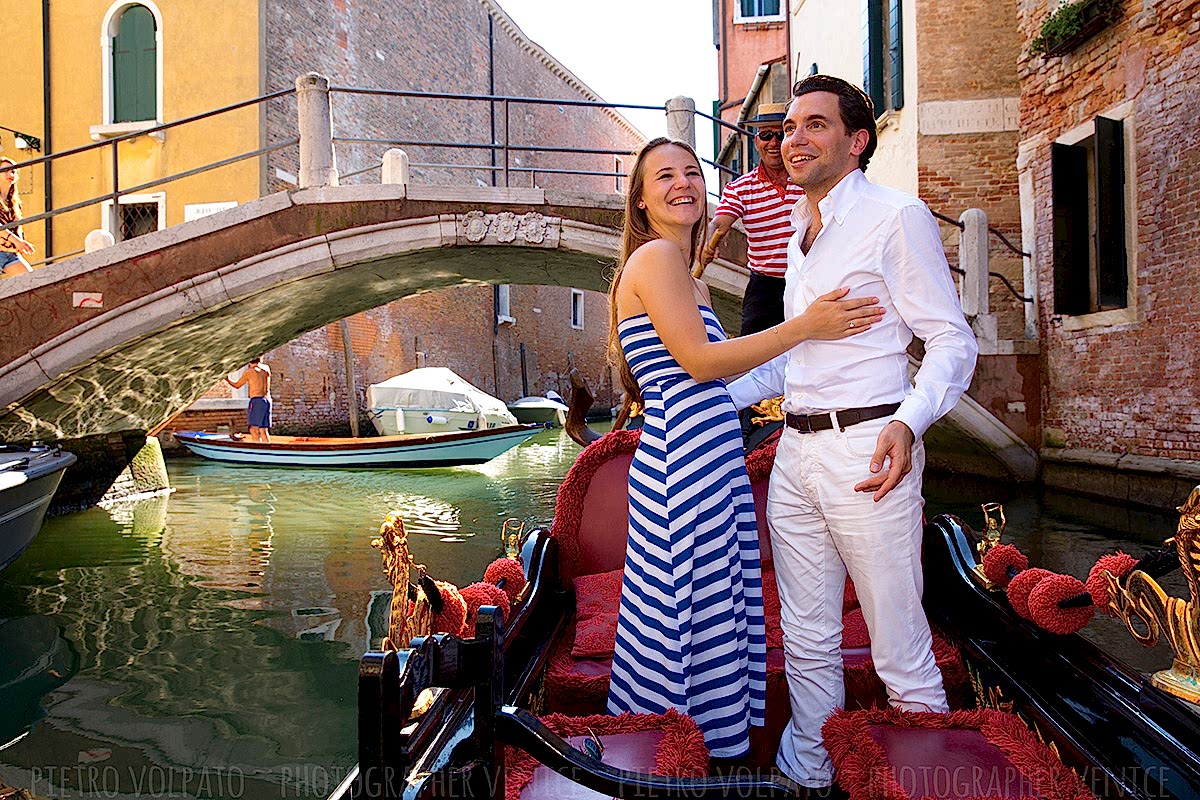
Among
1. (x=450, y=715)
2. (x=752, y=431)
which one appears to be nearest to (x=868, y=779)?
Result: (x=450, y=715)

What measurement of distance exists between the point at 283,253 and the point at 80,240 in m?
5.87

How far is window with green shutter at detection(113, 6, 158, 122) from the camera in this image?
10328 millimetres

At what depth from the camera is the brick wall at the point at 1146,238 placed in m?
4.80

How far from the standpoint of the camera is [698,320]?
1304 millimetres

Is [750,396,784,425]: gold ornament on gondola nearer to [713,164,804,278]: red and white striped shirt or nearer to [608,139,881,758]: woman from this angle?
[713,164,804,278]: red and white striped shirt

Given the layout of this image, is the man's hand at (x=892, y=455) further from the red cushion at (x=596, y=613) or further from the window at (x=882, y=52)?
the window at (x=882, y=52)

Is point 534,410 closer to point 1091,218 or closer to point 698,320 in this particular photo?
point 1091,218

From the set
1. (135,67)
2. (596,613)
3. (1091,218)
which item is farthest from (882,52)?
(135,67)

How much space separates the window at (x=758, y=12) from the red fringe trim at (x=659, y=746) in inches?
587

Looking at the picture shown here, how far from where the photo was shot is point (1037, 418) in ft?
20.7

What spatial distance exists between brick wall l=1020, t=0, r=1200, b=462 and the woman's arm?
4466 millimetres

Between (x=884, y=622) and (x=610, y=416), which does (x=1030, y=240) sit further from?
(x=610, y=416)

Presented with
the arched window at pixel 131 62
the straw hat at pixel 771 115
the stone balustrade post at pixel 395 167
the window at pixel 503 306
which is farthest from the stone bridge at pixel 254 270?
the window at pixel 503 306

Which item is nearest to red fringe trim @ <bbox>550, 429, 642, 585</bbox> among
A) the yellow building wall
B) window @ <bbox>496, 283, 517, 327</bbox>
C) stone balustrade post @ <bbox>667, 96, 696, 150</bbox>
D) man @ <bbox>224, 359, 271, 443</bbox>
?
stone balustrade post @ <bbox>667, 96, 696, 150</bbox>
